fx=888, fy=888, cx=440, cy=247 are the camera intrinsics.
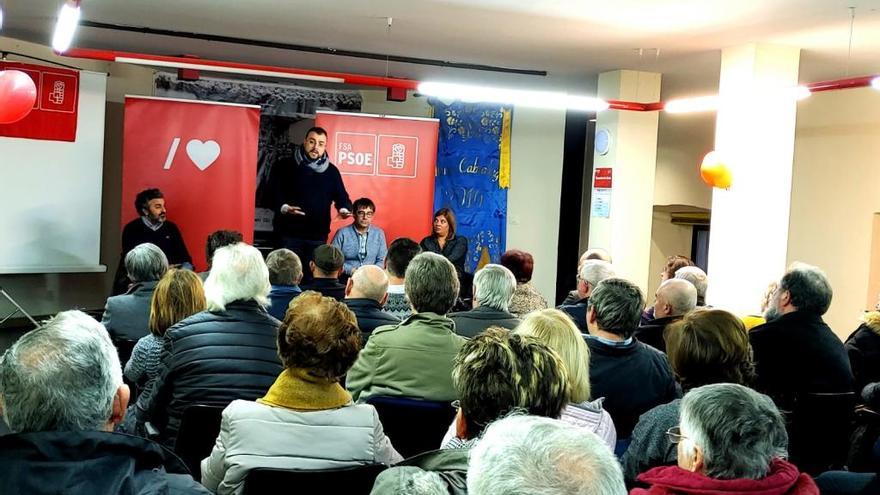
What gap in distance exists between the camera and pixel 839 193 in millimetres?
8812

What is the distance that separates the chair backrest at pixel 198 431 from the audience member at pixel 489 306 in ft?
4.67

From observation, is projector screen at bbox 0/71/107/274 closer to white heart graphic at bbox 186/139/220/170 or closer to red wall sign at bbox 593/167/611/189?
white heart graphic at bbox 186/139/220/170

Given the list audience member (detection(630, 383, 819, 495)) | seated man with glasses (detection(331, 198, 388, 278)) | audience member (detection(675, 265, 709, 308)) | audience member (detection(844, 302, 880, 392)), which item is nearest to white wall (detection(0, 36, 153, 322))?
seated man with glasses (detection(331, 198, 388, 278))

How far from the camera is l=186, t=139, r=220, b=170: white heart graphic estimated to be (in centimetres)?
832

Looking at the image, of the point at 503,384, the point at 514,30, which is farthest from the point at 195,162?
the point at 503,384

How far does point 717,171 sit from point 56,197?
5.67 meters

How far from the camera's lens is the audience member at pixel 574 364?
104 inches

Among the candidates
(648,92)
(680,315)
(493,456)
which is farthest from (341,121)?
(493,456)

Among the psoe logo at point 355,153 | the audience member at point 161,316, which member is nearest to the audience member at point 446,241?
the psoe logo at point 355,153

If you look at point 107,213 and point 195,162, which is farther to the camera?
point 107,213

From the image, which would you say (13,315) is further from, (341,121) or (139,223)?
(341,121)

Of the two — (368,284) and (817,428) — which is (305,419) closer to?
(368,284)

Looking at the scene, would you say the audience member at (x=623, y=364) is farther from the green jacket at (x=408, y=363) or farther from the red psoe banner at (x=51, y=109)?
the red psoe banner at (x=51, y=109)

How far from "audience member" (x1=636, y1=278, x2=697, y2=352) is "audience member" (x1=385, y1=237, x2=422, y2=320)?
1.41m
